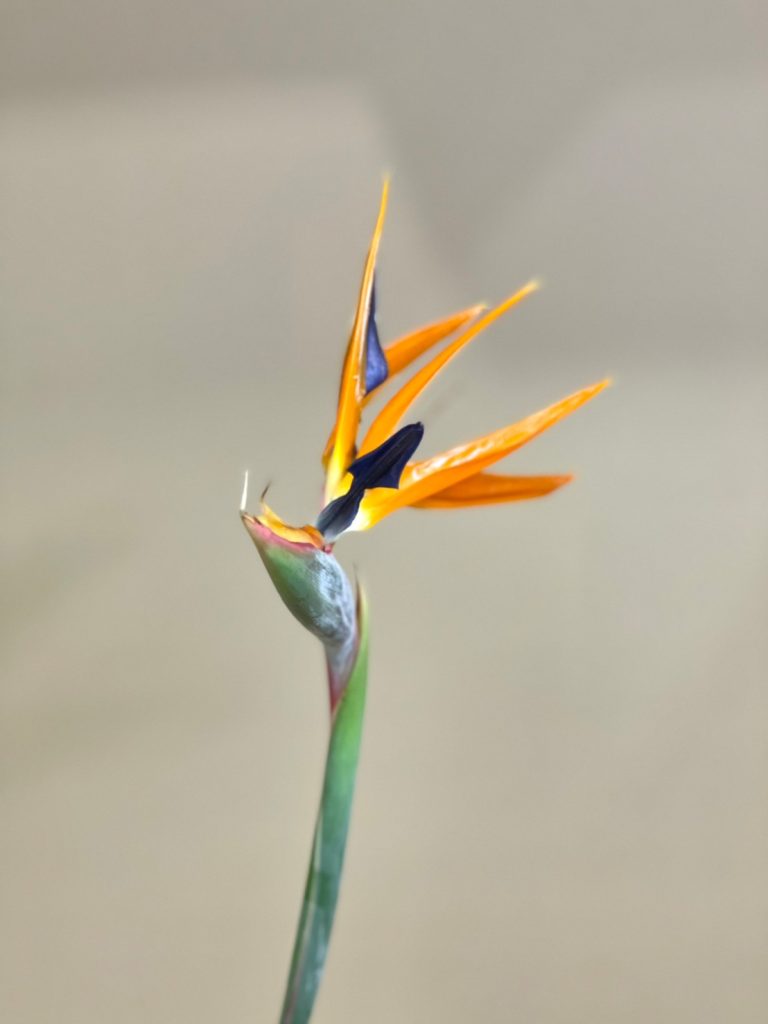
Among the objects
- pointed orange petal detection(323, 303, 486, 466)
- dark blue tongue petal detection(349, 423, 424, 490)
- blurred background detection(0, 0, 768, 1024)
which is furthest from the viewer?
blurred background detection(0, 0, 768, 1024)

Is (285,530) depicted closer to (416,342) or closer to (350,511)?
(350,511)

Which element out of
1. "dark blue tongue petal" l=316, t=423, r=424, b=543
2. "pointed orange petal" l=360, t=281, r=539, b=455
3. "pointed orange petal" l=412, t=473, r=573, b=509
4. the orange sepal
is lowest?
the orange sepal

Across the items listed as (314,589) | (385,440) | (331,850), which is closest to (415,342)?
(385,440)

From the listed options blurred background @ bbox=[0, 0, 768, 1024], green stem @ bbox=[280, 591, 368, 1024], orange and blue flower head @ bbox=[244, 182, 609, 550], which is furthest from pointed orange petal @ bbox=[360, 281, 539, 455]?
blurred background @ bbox=[0, 0, 768, 1024]

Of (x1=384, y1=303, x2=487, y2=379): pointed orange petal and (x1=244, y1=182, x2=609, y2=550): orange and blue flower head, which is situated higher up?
(x1=384, y1=303, x2=487, y2=379): pointed orange petal

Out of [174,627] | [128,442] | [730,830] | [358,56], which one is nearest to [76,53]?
[358,56]

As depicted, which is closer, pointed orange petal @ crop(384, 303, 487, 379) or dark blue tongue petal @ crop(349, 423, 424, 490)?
dark blue tongue petal @ crop(349, 423, 424, 490)

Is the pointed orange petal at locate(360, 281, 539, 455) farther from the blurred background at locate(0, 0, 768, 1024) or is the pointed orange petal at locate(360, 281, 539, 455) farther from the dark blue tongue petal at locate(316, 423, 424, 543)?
the blurred background at locate(0, 0, 768, 1024)
